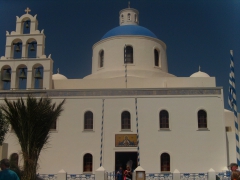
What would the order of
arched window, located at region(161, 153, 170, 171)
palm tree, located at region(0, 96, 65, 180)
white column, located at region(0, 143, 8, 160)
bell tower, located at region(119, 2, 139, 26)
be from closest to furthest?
palm tree, located at region(0, 96, 65, 180)
white column, located at region(0, 143, 8, 160)
arched window, located at region(161, 153, 170, 171)
bell tower, located at region(119, 2, 139, 26)

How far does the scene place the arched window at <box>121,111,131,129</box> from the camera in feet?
61.4

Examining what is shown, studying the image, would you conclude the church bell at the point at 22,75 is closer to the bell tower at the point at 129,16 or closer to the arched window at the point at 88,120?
the arched window at the point at 88,120

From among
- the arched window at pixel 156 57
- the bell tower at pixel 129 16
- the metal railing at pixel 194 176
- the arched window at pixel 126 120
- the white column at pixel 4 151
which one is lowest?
the metal railing at pixel 194 176

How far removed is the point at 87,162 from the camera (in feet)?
60.0

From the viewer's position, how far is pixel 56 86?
840 inches

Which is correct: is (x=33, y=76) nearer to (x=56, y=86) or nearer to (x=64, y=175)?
(x=56, y=86)

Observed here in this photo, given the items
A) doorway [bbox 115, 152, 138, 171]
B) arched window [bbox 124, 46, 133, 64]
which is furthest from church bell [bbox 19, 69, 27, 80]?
doorway [bbox 115, 152, 138, 171]

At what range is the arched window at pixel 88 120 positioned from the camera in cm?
1886

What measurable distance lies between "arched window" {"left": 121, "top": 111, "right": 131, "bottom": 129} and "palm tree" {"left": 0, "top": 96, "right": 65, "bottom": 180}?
7.96m

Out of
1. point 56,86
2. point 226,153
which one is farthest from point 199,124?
point 56,86

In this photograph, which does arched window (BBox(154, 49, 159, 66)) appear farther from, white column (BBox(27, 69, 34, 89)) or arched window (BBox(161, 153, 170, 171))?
Result: white column (BBox(27, 69, 34, 89))

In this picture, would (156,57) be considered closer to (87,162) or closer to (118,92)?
(118,92)

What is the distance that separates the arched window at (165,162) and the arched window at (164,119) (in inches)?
61.8

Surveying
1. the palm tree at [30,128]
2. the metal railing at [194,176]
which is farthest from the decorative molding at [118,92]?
the palm tree at [30,128]
